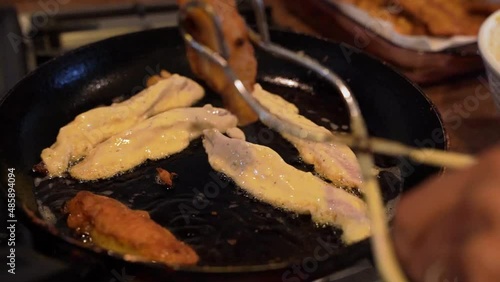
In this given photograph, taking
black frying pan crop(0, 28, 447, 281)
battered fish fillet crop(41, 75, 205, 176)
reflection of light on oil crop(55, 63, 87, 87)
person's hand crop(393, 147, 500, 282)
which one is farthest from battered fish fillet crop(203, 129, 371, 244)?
person's hand crop(393, 147, 500, 282)

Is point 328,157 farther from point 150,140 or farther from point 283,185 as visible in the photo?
point 150,140

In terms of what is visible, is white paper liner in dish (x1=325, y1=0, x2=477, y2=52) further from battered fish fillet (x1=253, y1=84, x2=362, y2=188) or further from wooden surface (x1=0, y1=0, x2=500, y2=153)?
battered fish fillet (x1=253, y1=84, x2=362, y2=188)

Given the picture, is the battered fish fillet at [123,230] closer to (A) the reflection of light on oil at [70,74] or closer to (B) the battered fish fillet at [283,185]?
(B) the battered fish fillet at [283,185]

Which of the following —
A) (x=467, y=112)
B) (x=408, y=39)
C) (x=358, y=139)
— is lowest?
(x=467, y=112)

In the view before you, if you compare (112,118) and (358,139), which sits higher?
(358,139)

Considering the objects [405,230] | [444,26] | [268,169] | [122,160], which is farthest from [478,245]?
[444,26]

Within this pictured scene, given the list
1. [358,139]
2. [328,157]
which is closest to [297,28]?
[328,157]

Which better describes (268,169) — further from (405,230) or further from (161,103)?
(405,230)
